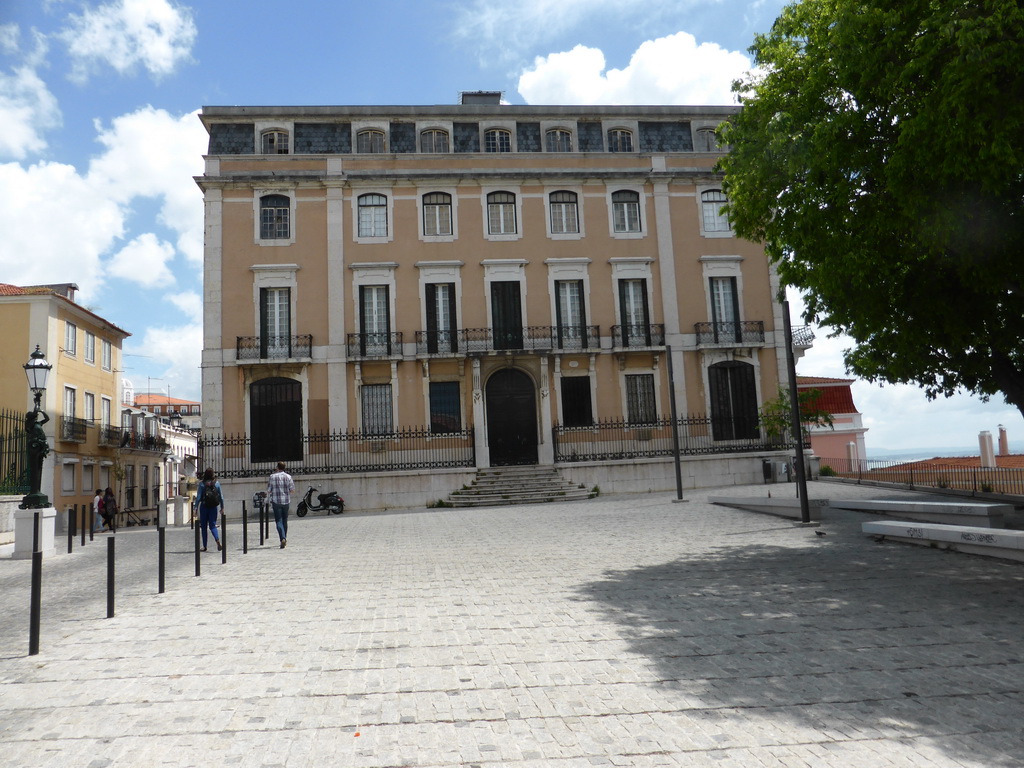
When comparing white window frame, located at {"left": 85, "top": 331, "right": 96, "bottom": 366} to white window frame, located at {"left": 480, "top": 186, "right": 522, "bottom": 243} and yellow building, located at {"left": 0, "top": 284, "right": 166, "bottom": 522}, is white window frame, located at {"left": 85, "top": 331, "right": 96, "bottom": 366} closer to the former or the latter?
yellow building, located at {"left": 0, "top": 284, "right": 166, "bottom": 522}

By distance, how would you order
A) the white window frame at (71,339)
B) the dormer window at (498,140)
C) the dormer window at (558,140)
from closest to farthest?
the dormer window at (498,140), the dormer window at (558,140), the white window frame at (71,339)

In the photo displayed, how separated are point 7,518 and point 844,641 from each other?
47.7 feet

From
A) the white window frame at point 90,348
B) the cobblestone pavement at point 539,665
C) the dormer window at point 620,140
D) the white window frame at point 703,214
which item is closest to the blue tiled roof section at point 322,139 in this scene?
the dormer window at point 620,140

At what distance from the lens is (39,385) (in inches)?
540

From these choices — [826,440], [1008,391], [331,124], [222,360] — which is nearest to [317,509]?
[222,360]

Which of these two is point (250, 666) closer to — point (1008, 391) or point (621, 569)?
point (621, 569)

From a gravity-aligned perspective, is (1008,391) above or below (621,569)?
above

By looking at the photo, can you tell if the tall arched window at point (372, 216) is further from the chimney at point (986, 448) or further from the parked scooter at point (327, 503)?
the chimney at point (986, 448)

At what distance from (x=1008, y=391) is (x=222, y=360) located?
2179cm

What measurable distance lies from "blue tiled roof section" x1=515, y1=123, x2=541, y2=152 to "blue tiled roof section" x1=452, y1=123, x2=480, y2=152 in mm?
1497

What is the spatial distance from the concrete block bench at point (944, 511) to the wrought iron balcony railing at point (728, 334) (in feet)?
41.8

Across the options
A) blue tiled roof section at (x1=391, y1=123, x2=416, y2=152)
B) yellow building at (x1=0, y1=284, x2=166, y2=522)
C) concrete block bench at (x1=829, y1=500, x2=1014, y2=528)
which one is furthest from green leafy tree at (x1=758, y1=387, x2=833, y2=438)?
yellow building at (x1=0, y1=284, x2=166, y2=522)

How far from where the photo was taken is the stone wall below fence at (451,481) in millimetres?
23469

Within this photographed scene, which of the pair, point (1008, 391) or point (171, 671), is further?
point (1008, 391)
